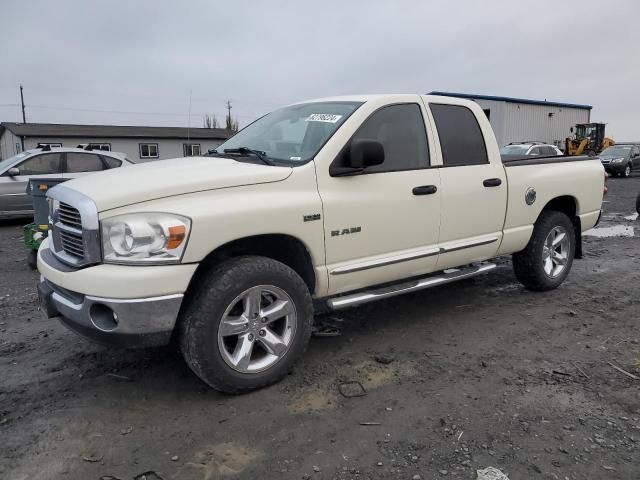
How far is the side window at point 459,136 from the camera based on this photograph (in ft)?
14.2

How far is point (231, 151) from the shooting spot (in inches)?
160

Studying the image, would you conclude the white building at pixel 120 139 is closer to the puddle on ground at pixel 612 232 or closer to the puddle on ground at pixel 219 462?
the puddle on ground at pixel 612 232

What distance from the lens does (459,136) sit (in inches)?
176

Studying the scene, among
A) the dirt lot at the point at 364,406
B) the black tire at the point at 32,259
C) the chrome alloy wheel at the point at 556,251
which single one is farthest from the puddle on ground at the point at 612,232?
the black tire at the point at 32,259

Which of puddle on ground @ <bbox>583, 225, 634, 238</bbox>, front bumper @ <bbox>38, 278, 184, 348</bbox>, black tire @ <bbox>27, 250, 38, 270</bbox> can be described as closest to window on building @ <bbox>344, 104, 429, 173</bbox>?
front bumper @ <bbox>38, 278, 184, 348</bbox>

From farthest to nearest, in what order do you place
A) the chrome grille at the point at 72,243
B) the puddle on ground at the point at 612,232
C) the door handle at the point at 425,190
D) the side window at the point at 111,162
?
the side window at the point at 111,162
the puddle on ground at the point at 612,232
the door handle at the point at 425,190
the chrome grille at the point at 72,243

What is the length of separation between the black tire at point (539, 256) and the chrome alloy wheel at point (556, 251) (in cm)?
3

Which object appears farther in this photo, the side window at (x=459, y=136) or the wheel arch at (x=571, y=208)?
the wheel arch at (x=571, y=208)

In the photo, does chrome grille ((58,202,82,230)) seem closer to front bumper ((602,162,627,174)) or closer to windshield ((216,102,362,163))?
windshield ((216,102,362,163))

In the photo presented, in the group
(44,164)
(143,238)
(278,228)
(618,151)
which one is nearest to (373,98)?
(278,228)

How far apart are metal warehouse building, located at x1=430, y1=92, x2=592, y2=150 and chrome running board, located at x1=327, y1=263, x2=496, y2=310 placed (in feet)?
105

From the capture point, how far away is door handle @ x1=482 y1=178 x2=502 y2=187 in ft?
14.8

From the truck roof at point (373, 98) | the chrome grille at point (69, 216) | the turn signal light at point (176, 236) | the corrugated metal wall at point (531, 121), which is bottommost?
the turn signal light at point (176, 236)

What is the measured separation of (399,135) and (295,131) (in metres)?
0.83
